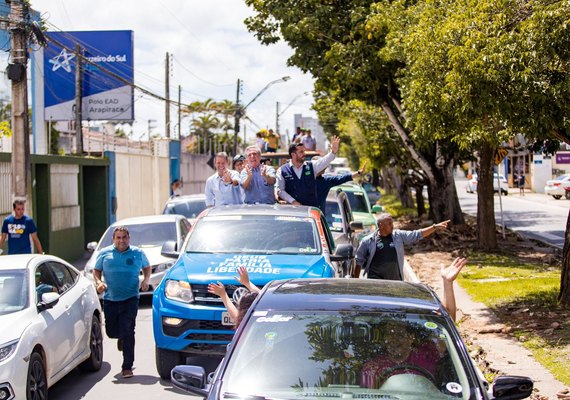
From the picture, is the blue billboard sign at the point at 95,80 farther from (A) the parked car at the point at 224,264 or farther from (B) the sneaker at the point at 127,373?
(B) the sneaker at the point at 127,373

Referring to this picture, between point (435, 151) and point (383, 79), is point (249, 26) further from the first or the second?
point (435, 151)

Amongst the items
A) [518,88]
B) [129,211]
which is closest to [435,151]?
[129,211]

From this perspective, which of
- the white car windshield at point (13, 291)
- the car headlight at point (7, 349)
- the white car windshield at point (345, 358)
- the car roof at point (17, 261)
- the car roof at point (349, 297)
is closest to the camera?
the white car windshield at point (345, 358)

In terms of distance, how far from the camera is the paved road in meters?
28.8

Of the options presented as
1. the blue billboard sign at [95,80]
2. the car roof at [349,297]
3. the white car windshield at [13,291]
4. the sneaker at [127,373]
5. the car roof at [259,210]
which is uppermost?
the blue billboard sign at [95,80]

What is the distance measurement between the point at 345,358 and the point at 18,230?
33.7 ft

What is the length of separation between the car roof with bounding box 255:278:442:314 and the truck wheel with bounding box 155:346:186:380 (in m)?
3.30

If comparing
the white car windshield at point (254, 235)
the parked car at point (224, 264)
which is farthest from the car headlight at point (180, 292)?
the white car windshield at point (254, 235)

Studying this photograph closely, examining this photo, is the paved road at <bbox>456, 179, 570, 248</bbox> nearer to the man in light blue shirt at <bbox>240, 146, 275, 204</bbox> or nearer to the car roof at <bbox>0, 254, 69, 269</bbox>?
the man in light blue shirt at <bbox>240, 146, 275, 204</bbox>

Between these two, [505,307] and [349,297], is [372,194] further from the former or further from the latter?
[349,297]

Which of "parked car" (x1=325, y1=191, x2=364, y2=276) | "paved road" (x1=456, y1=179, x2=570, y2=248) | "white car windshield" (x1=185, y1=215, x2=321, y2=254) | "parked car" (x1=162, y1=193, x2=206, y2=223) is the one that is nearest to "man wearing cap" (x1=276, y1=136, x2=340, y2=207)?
"parked car" (x1=325, y1=191, x2=364, y2=276)

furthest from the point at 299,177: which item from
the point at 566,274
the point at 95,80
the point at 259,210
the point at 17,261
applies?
the point at 95,80

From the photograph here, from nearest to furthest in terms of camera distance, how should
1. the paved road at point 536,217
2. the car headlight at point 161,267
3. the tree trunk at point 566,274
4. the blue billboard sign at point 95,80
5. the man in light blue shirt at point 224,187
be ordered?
the tree trunk at point 566,274
the man in light blue shirt at point 224,187
the car headlight at point 161,267
the paved road at point 536,217
the blue billboard sign at point 95,80

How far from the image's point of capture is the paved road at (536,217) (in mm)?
28780
